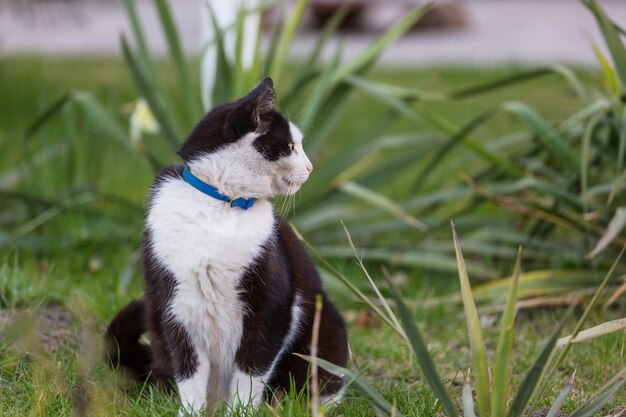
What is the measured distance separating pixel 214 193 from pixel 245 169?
101mm

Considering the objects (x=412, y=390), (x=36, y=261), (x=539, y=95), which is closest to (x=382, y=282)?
(x=412, y=390)

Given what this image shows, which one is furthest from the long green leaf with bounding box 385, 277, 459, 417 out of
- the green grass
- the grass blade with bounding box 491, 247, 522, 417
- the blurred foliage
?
the blurred foliage

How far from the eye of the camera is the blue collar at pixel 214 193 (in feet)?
7.78

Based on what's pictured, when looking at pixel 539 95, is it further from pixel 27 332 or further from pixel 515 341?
pixel 27 332

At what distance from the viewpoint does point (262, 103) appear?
2.33 m

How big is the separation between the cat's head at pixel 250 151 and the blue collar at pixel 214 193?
12mm

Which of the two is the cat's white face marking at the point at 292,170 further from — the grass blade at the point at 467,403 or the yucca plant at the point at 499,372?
the grass blade at the point at 467,403

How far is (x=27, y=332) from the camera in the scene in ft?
5.30

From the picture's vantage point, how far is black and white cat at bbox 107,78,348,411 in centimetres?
234

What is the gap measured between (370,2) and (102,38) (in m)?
3.22

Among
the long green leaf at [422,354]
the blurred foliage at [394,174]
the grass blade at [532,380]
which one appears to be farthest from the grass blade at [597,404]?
the blurred foliage at [394,174]

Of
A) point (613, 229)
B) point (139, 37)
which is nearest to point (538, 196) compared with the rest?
point (613, 229)

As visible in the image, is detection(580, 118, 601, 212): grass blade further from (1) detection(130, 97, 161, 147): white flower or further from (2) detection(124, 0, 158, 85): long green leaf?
(1) detection(130, 97, 161, 147): white flower

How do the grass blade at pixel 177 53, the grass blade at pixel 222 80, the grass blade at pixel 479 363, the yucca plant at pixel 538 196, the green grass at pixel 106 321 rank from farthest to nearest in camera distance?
the grass blade at pixel 177 53, the grass blade at pixel 222 80, the yucca plant at pixel 538 196, the green grass at pixel 106 321, the grass blade at pixel 479 363
